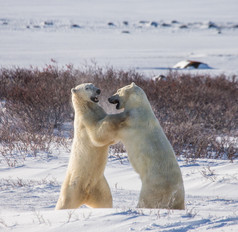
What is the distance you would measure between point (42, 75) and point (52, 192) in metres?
6.46

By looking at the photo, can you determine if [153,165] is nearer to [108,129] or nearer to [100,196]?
[108,129]

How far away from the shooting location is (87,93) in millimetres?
4094

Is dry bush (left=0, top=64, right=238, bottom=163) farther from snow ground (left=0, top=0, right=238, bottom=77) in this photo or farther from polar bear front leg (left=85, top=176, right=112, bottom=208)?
polar bear front leg (left=85, top=176, right=112, bottom=208)

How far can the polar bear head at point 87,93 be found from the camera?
4.06 meters

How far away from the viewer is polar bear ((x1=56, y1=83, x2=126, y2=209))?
150 inches

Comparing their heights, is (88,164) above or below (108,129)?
below

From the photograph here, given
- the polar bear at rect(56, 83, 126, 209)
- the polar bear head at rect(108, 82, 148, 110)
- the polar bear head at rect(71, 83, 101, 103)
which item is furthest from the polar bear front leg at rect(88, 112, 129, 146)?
the polar bear head at rect(71, 83, 101, 103)

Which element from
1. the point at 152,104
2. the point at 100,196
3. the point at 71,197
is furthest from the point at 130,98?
the point at 152,104

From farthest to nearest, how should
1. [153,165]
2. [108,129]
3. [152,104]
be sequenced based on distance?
[152,104] → [108,129] → [153,165]

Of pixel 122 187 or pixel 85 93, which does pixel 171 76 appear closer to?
pixel 122 187

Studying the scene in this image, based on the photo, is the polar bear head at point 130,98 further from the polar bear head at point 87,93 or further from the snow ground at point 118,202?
the snow ground at point 118,202

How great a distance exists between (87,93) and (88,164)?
2.09 feet

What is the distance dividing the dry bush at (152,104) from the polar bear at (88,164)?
94.4 inches

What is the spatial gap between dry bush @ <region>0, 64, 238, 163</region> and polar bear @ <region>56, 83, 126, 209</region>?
240 cm
